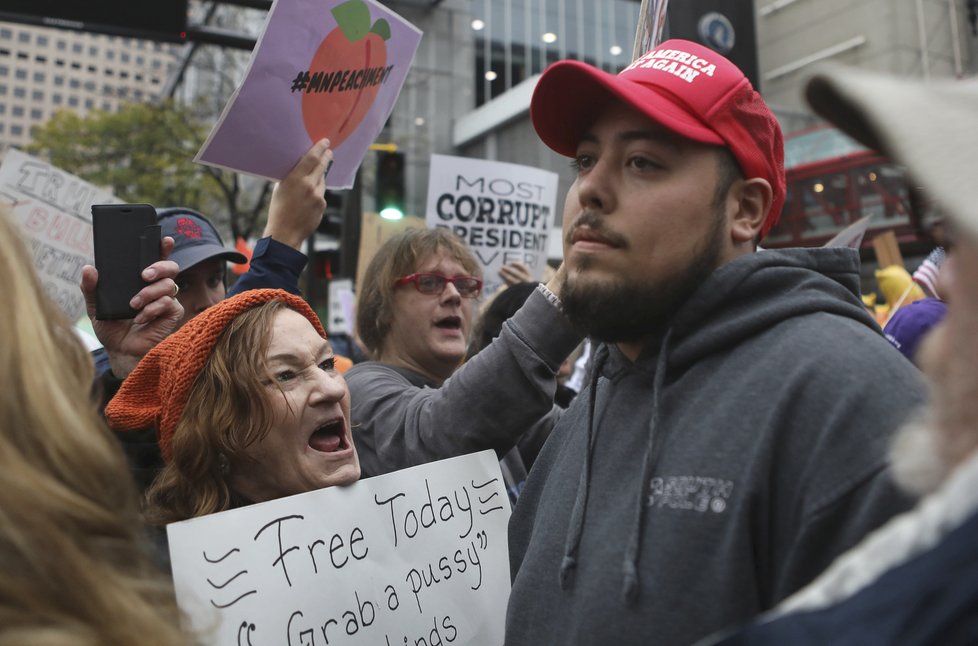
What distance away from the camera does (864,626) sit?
2.37ft

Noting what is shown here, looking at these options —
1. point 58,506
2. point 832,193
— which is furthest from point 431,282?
point 832,193

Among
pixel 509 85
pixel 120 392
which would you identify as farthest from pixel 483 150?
pixel 120 392

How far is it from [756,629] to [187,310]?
2780 millimetres

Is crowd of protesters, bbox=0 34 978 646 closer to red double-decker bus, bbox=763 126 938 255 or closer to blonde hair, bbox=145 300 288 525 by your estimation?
blonde hair, bbox=145 300 288 525

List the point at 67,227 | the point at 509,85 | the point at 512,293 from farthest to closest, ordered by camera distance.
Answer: the point at 509,85
the point at 67,227
the point at 512,293

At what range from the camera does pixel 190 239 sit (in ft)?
10.6

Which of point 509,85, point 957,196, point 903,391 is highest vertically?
point 509,85

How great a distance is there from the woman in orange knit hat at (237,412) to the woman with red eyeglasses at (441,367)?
281 millimetres

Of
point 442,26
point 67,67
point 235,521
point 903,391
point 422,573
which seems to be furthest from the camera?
point 67,67

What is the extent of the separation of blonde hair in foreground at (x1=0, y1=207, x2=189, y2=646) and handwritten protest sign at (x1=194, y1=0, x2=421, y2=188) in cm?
163

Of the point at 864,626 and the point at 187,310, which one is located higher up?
the point at 187,310

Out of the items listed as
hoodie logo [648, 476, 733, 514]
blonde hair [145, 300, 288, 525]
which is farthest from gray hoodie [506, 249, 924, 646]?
blonde hair [145, 300, 288, 525]

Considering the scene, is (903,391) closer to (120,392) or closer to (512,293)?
(120,392)

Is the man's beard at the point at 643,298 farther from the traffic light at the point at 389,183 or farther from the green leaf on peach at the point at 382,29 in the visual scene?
the traffic light at the point at 389,183
